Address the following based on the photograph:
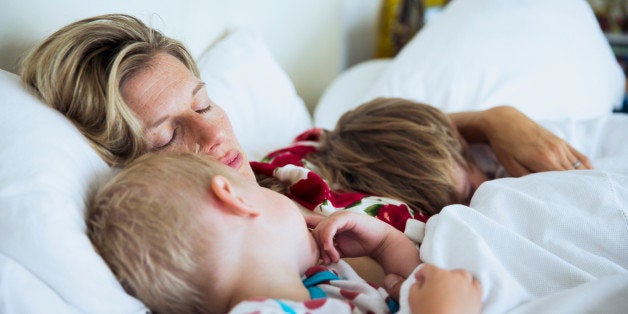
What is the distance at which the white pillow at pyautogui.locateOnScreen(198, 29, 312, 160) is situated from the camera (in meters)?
1.28

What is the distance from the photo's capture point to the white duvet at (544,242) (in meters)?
0.69

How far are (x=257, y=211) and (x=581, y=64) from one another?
131 centimetres

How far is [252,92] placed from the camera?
1379mm

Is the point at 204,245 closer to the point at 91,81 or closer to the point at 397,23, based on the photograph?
the point at 91,81

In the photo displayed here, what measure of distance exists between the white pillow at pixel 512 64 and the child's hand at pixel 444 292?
0.95 metres

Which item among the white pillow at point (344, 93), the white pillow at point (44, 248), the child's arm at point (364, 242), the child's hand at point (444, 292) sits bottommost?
the white pillow at point (344, 93)

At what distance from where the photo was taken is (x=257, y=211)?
71cm

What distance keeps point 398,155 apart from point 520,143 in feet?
0.89

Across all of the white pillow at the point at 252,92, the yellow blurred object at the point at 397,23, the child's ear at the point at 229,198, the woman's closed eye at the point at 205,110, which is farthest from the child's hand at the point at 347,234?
the yellow blurred object at the point at 397,23

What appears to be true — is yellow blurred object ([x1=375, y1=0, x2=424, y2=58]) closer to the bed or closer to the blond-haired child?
the bed

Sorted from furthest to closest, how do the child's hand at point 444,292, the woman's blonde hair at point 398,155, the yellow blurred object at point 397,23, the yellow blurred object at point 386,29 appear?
the yellow blurred object at point 386,29, the yellow blurred object at point 397,23, the woman's blonde hair at point 398,155, the child's hand at point 444,292

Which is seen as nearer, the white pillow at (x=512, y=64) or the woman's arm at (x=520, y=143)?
the woman's arm at (x=520, y=143)

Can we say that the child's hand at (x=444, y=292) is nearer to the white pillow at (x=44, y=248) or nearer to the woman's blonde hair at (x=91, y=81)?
the white pillow at (x=44, y=248)

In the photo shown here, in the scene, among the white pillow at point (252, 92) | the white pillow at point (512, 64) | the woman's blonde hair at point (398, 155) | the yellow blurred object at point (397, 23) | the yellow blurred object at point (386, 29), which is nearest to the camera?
the woman's blonde hair at point (398, 155)
